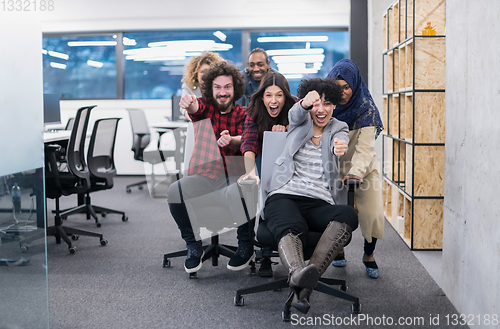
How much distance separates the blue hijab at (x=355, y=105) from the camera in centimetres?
236

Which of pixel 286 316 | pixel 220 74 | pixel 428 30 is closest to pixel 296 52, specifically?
pixel 428 30

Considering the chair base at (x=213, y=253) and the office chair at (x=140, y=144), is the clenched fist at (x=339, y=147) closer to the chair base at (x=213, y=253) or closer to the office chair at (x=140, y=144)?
the chair base at (x=213, y=253)

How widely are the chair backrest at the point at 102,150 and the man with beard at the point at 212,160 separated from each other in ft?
3.95

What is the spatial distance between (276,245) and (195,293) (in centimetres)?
60

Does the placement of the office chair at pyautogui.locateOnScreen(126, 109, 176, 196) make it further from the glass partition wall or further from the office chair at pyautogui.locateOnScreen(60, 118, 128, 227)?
the office chair at pyautogui.locateOnScreen(60, 118, 128, 227)

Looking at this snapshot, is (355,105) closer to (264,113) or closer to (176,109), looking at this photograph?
(264,113)

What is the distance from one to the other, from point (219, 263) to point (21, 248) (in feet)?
4.41

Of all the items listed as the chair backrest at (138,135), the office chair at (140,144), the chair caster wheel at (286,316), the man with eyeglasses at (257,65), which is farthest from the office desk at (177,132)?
the chair caster wheel at (286,316)

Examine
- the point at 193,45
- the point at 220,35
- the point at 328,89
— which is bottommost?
the point at 328,89

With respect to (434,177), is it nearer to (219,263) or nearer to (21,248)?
(219,263)

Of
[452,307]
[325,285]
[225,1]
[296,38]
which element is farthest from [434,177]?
[225,1]

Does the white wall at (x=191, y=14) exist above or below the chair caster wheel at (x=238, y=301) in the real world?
above

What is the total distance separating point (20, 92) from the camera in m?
1.54

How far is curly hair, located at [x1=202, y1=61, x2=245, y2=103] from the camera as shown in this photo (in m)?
2.53
